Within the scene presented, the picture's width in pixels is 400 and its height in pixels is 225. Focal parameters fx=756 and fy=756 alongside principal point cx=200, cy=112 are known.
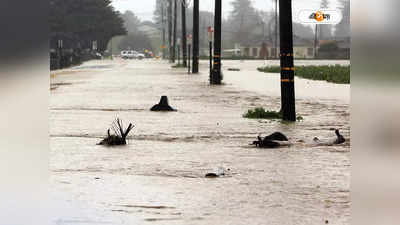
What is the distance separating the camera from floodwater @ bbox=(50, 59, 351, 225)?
5.74 meters

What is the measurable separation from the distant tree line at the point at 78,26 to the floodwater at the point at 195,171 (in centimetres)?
4049

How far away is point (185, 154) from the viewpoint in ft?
32.6

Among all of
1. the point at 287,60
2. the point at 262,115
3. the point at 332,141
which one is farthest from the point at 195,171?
the point at 262,115

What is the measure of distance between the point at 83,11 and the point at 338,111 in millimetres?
61703

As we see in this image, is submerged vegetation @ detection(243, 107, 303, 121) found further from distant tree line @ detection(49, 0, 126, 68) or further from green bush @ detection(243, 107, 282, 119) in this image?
distant tree line @ detection(49, 0, 126, 68)

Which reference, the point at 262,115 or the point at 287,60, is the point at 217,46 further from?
the point at 287,60

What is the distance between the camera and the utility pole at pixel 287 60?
48.4 feet

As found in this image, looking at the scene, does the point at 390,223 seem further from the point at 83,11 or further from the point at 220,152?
the point at 83,11

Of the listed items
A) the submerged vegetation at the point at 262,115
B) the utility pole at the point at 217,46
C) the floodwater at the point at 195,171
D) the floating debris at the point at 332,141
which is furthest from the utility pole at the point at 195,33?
the floating debris at the point at 332,141

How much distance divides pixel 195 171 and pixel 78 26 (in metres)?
70.1

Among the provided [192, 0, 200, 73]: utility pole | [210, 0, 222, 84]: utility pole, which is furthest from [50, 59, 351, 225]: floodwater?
[192, 0, 200, 73]: utility pole

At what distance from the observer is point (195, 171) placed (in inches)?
329

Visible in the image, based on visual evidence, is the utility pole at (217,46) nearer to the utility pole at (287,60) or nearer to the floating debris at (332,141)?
the utility pole at (287,60)

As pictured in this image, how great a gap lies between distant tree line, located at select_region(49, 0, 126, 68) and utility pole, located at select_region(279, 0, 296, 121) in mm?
40240
